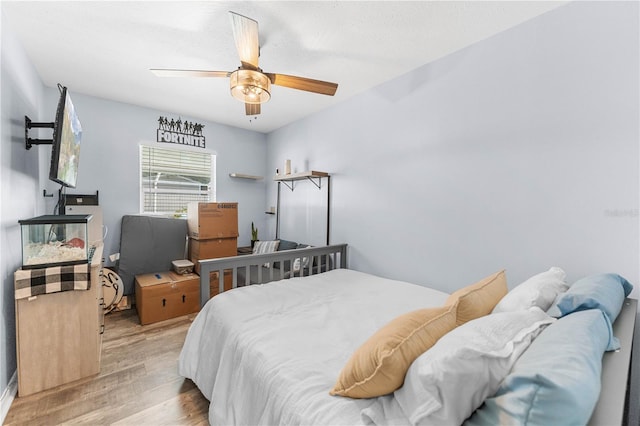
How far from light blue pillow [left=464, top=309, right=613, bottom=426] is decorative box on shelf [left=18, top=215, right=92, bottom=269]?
8.07ft

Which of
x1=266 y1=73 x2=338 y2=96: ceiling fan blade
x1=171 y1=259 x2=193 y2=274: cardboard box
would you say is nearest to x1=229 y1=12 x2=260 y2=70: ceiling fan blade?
x1=266 y1=73 x2=338 y2=96: ceiling fan blade

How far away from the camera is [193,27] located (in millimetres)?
1773

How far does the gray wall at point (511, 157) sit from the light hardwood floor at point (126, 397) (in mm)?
1845

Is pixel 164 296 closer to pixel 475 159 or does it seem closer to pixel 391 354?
pixel 391 354

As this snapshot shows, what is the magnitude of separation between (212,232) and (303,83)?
2210mm

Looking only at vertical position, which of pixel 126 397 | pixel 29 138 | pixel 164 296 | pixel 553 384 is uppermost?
pixel 29 138

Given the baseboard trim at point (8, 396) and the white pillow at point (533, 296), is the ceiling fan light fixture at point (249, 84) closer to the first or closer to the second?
the white pillow at point (533, 296)

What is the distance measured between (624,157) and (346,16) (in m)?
1.73

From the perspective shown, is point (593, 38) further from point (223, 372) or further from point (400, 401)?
point (223, 372)

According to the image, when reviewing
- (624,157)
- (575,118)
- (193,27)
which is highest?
(193,27)

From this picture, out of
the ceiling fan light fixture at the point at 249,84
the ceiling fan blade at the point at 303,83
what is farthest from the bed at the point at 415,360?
the ceiling fan blade at the point at 303,83

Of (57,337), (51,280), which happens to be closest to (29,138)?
(51,280)

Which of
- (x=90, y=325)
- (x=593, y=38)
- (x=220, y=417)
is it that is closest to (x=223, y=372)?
(x=220, y=417)

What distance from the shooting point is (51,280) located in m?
1.78
